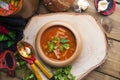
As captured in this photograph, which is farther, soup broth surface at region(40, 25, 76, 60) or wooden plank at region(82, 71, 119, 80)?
wooden plank at region(82, 71, 119, 80)

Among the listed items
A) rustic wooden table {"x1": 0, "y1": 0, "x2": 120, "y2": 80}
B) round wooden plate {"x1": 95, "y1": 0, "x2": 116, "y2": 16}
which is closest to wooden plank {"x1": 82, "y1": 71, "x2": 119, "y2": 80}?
rustic wooden table {"x1": 0, "y1": 0, "x2": 120, "y2": 80}

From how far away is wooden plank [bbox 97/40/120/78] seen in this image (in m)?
2.06

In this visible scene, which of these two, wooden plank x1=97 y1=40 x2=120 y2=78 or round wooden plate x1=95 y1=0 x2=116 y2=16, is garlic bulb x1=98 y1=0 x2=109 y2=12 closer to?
round wooden plate x1=95 y1=0 x2=116 y2=16

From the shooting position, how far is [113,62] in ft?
6.79

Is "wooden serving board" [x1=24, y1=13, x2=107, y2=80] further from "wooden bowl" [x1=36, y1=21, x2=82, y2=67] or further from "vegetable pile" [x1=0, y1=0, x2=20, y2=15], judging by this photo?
"vegetable pile" [x1=0, y1=0, x2=20, y2=15]

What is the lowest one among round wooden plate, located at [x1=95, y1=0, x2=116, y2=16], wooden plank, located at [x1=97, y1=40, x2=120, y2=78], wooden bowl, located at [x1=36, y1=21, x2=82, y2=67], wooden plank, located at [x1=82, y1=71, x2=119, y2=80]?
wooden plank, located at [x1=82, y1=71, x2=119, y2=80]

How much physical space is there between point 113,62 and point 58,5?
0.40 metres

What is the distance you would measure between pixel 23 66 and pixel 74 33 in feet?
1.15

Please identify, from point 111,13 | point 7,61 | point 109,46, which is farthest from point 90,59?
point 7,61

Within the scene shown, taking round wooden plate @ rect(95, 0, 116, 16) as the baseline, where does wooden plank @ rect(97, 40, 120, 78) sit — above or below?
below

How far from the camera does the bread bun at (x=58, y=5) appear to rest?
6.52 ft

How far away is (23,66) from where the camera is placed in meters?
2.11

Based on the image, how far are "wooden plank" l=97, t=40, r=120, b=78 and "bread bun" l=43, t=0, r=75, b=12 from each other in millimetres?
292

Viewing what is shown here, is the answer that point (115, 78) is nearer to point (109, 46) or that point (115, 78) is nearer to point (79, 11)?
point (109, 46)
